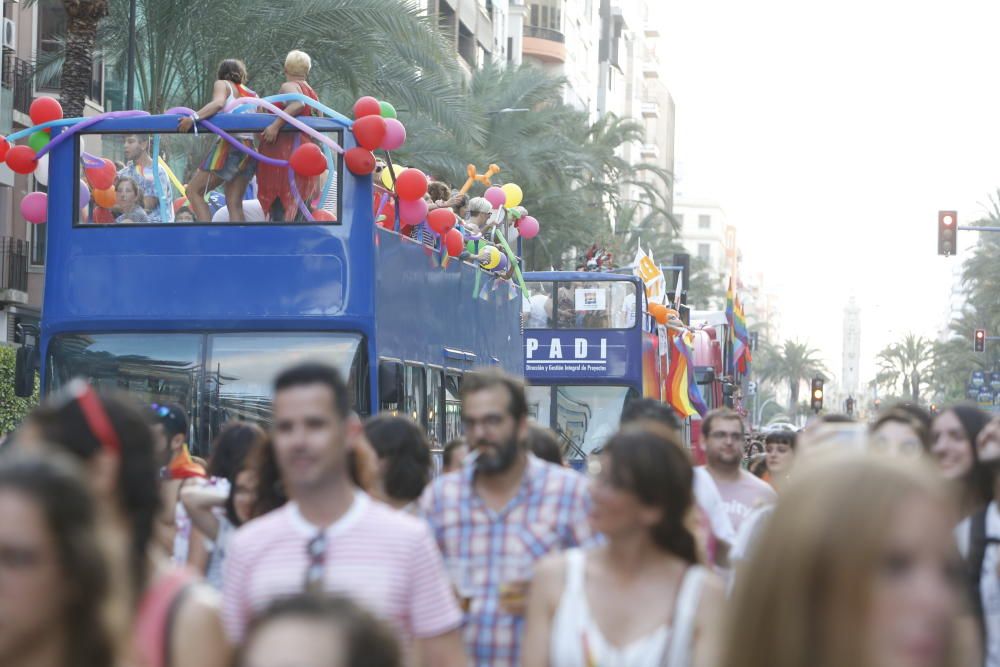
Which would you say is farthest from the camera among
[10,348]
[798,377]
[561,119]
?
[798,377]

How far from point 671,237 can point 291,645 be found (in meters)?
66.7

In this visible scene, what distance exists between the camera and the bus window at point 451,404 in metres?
16.7

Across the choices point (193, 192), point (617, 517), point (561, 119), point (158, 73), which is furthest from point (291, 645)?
point (561, 119)

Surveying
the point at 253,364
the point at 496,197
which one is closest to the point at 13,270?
the point at 496,197

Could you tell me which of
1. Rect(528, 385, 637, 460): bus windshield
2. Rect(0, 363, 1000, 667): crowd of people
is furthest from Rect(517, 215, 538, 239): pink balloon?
Rect(0, 363, 1000, 667): crowd of people

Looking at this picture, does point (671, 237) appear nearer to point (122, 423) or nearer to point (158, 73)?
point (158, 73)

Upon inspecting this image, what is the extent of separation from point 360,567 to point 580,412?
2070 centimetres

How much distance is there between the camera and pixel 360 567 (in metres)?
4.84

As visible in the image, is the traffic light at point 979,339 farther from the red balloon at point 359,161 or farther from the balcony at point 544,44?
the red balloon at point 359,161

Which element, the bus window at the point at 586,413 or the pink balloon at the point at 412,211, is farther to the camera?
the bus window at the point at 586,413

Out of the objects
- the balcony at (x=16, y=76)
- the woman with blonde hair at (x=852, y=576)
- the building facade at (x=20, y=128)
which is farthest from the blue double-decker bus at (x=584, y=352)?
the woman with blonde hair at (x=852, y=576)

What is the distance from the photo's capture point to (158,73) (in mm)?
24750

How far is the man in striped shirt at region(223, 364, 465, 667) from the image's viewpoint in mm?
4836

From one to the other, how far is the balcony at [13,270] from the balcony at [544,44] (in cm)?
4266
